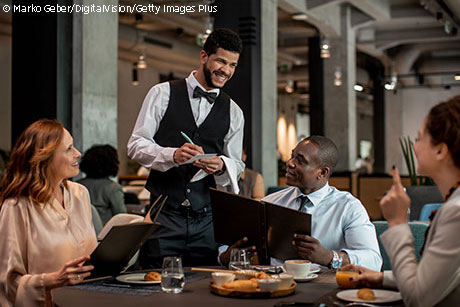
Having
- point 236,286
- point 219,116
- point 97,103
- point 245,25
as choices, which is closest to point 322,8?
point 245,25

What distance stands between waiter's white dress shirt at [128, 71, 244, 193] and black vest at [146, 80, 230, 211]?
0.03 metres

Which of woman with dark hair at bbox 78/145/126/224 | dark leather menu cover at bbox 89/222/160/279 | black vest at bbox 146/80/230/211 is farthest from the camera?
woman with dark hair at bbox 78/145/126/224

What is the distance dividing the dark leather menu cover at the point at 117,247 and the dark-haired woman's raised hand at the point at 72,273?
0.03 metres

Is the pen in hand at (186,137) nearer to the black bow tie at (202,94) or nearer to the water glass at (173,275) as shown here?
the black bow tie at (202,94)

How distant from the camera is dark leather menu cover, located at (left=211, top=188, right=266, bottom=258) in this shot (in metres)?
2.38

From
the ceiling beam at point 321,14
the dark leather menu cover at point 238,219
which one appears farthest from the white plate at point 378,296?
the ceiling beam at point 321,14

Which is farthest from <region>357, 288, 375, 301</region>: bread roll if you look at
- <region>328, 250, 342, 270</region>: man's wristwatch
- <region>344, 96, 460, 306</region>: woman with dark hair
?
<region>328, 250, 342, 270</region>: man's wristwatch

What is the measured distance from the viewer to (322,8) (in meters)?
11.6

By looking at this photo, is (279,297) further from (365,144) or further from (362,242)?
(365,144)

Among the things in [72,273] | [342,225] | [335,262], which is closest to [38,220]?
[72,273]

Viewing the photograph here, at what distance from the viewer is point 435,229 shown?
5.58ft

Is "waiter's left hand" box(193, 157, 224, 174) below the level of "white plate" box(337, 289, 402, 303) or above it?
above

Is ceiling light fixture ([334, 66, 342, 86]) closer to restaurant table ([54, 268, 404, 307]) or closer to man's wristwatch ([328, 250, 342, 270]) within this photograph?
man's wristwatch ([328, 250, 342, 270])

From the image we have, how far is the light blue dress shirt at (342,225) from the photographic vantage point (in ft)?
8.89
